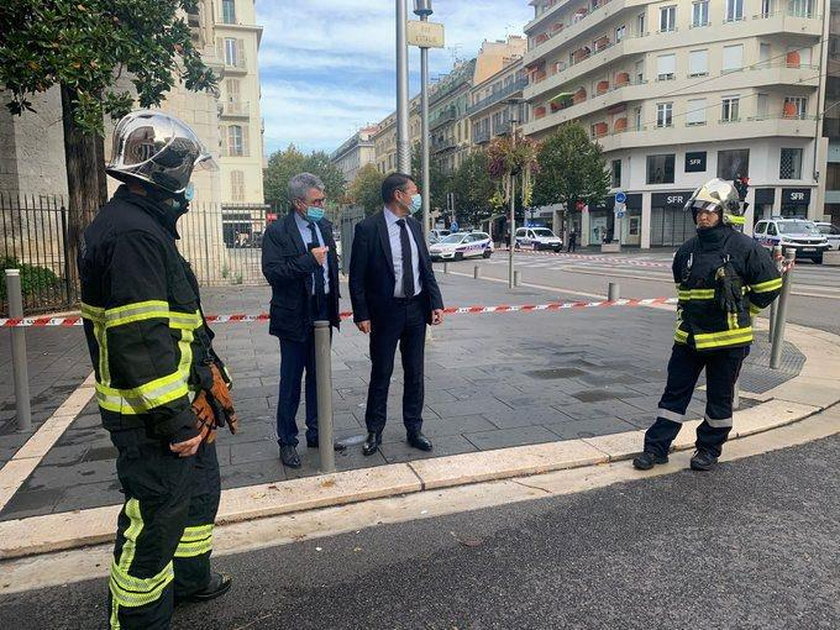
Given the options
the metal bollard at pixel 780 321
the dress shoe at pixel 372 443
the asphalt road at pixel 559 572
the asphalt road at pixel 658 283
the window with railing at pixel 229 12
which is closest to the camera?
the asphalt road at pixel 559 572

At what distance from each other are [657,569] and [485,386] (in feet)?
11.0

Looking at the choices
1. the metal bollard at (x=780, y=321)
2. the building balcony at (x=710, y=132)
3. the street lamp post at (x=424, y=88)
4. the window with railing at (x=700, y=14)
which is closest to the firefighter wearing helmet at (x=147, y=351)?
the street lamp post at (x=424, y=88)

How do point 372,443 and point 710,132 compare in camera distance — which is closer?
point 372,443

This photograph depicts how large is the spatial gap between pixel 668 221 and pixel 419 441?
44177mm

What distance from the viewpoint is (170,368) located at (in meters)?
2.16

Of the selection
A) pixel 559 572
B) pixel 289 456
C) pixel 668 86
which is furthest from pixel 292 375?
pixel 668 86

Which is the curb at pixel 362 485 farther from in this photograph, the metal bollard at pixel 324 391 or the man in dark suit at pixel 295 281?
the man in dark suit at pixel 295 281

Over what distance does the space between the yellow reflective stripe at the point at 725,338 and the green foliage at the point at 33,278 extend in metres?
11.4

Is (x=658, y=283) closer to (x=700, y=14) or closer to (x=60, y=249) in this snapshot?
(x=60, y=249)

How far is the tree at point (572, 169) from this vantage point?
4381 cm

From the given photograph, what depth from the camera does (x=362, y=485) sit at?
3930 millimetres

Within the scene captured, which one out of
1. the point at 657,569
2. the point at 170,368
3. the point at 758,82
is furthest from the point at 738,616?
the point at 758,82

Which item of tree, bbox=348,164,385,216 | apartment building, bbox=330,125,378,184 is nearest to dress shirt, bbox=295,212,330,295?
tree, bbox=348,164,385,216

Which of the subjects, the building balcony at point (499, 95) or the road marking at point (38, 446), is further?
the building balcony at point (499, 95)
